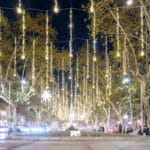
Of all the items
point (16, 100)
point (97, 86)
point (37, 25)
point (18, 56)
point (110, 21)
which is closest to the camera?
point (110, 21)

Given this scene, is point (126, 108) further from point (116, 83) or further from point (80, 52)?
point (80, 52)

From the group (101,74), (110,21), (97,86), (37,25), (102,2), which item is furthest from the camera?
(97,86)

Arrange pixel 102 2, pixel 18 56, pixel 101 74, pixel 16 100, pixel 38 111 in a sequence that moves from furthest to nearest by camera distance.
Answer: pixel 38 111
pixel 101 74
pixel 16 100
pixel 18 56
pixel 102 2

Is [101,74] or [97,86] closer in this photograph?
[101,74]

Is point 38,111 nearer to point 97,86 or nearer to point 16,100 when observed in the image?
point 97,86

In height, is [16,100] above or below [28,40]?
below

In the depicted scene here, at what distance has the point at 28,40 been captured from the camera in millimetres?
52469

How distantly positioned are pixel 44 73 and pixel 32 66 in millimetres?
4417

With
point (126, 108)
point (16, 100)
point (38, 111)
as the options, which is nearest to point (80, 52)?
point (16, 100)

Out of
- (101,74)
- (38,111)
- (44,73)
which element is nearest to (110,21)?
(44,73)

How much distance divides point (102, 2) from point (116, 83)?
3831 centimetres

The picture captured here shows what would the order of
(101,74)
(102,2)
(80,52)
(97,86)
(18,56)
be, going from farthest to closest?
(97,86), (101,74), (80,52), (18,56), (102,2)

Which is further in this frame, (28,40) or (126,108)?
(126,108)

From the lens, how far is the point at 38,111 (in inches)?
4318
